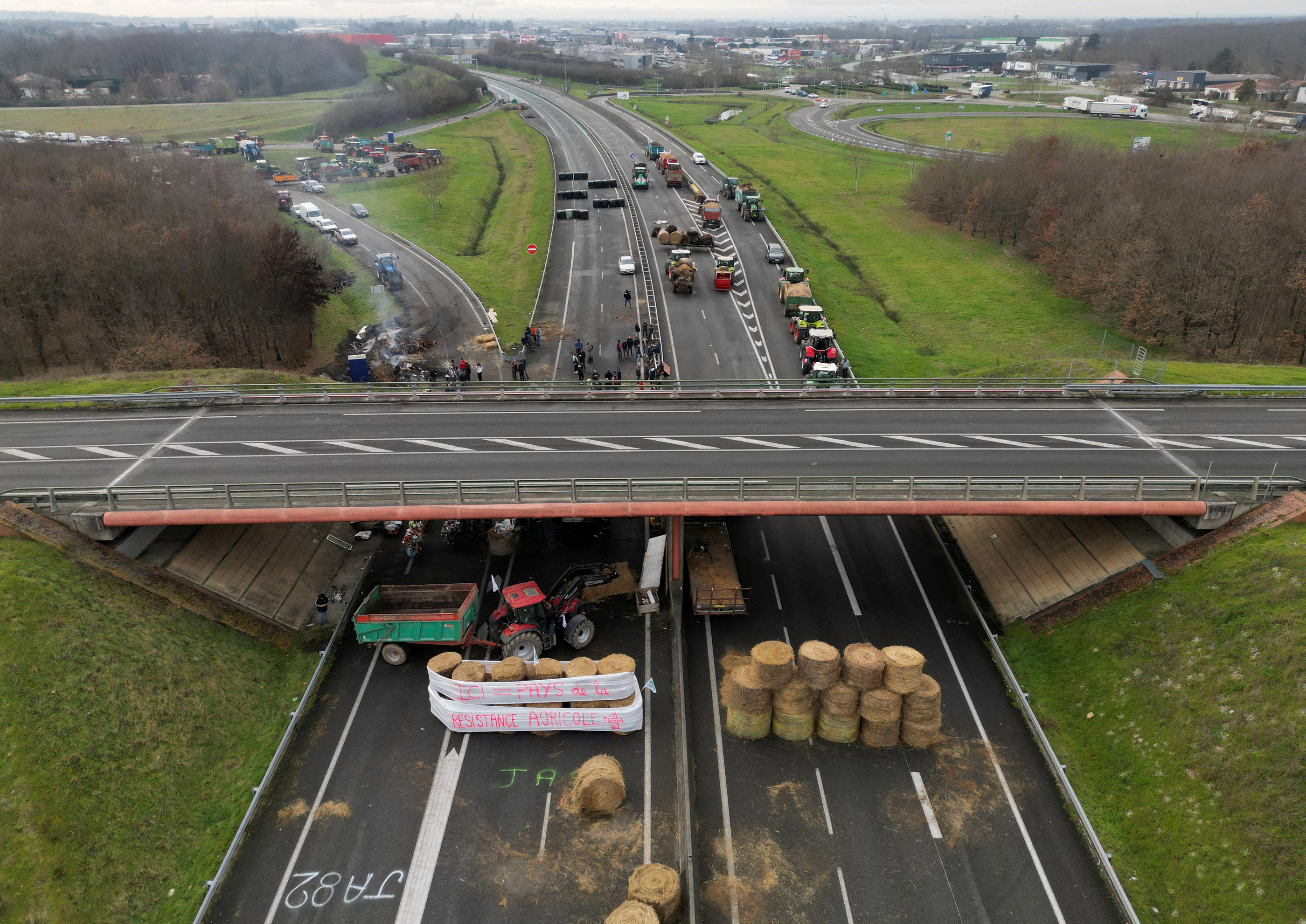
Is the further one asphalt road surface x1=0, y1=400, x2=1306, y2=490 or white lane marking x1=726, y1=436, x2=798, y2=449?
white lane marking x1=726, y1=436, x2=798, y2=449

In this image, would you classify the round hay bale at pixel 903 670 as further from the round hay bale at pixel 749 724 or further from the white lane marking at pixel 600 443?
the white lane marking at pixel 600 443

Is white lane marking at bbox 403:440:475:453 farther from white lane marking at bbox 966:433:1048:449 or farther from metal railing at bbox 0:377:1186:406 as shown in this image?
white lane marking at bbox 966:433:1048:449

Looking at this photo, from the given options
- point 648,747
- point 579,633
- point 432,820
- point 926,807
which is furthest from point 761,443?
point 432,820

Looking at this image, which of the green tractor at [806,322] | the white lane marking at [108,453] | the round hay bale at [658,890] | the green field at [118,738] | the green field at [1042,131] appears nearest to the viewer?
the round hay bale at [658,890]

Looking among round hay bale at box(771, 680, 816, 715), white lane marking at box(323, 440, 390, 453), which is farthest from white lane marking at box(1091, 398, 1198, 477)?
white lane marking at box(323, 440, 390, 453)

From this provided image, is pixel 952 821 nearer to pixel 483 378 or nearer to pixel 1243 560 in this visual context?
pixel 1243 560

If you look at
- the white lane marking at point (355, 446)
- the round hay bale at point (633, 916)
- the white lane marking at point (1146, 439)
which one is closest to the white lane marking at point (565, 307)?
the white lane marking at point (355, 446)

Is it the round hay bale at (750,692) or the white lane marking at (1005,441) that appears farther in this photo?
the white lane marking at (1005,441)
